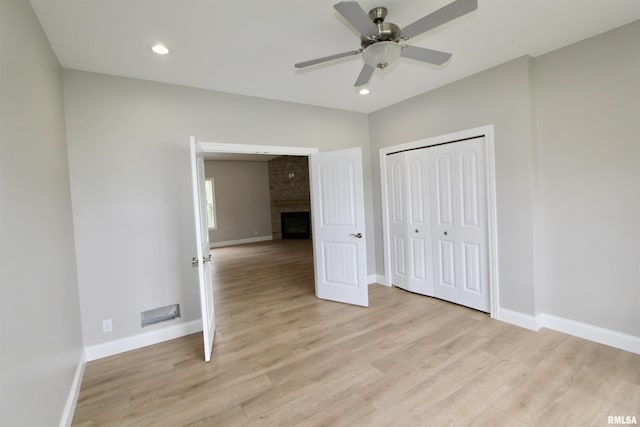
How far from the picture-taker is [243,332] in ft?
10.3

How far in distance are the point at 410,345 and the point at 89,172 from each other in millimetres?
3338

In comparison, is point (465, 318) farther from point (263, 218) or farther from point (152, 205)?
point (263, 218)

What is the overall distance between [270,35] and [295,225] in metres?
7.85

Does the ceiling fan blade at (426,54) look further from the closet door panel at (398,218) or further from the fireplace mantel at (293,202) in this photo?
the fireplace mantel at (293,202)

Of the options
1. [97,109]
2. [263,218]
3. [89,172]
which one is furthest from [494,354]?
[263,218]

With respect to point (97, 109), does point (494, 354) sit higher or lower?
lower

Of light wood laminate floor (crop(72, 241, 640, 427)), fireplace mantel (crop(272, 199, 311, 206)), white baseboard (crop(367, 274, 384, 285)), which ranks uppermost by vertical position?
fireplace mantel (crop(272, 199, 311, 206))

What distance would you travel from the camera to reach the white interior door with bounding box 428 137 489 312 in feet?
10.7

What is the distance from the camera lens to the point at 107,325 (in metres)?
2.79

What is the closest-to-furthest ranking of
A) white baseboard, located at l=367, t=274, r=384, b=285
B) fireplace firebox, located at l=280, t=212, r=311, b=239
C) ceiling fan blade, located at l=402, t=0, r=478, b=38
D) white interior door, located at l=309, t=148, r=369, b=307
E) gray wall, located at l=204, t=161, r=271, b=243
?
ceiling fan blade, located at l=402, t=0, r=478, b=38 < white interior door, located at l=309, t=148, r=369, b=307 < white baseboard, located at l=367, t=274, r=384, b=285 < gray wall, located at l=204, t=161, r=271, b=243 < fireplace firebox, located at l=280, t=212, r=311, b=239

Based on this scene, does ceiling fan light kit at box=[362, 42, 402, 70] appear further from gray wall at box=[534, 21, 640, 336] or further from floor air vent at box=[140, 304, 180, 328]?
floor air vent at box=[140, 304, 180, 328]

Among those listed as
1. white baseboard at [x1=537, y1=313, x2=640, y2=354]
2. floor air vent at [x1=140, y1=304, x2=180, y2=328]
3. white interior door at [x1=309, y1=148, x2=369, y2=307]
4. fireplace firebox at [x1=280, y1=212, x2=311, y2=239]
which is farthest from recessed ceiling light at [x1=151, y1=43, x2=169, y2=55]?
fireplace firebox at [x1=280, y1=212, x2=311, y2=239]

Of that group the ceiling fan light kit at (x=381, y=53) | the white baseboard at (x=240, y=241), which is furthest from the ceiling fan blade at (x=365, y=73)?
the white baseboard at (x=240, y=241)

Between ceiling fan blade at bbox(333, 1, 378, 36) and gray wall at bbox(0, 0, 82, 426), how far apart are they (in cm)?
158
